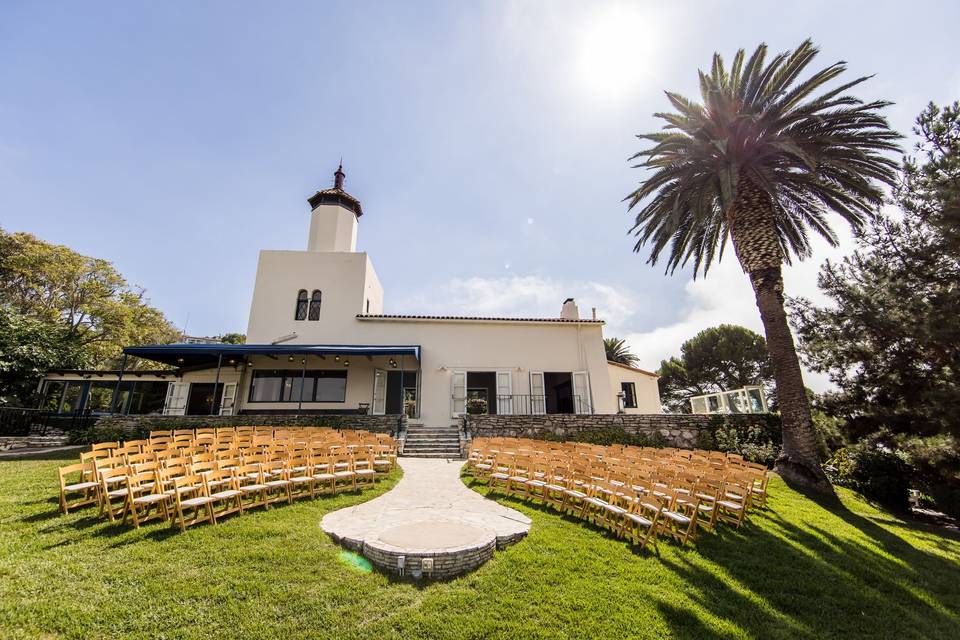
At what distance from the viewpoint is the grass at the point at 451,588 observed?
131 inches

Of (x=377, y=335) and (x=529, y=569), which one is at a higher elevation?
(x=377, y=335)

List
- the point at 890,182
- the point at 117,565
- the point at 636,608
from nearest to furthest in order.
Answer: the point at 636,608 < the point at 117,565 < the point at 890,182

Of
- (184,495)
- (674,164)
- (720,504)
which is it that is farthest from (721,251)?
(184,495)

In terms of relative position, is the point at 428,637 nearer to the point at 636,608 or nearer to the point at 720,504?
the point at 636,608

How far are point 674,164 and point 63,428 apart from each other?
87.0ft

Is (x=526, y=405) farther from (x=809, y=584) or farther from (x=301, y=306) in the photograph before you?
(x=809, y=584)

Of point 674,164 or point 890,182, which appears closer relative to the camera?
point 890,182

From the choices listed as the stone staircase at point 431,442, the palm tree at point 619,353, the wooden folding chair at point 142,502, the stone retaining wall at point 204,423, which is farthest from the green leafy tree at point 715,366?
the wooden folding chair at point 142,502

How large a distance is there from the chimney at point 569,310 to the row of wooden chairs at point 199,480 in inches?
569

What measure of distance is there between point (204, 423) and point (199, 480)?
1029 centimetres

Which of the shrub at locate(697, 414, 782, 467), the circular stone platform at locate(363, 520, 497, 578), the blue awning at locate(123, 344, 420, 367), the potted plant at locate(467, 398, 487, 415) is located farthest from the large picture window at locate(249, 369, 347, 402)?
the shrub at locate(697, 414, 782, 467)

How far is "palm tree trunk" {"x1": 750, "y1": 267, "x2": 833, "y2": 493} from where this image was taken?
982 centimetres

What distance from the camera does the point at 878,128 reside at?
1048 centimetres

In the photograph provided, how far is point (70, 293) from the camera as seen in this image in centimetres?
2272
